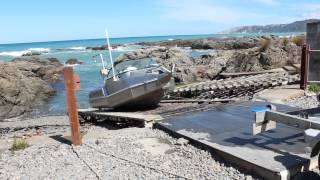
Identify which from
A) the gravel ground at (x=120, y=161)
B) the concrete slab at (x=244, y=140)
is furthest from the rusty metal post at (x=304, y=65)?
the gravel ground at (x=120, y=161)

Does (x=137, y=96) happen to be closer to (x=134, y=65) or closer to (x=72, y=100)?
(x=134, y=65)

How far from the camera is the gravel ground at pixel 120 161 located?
24.1ft

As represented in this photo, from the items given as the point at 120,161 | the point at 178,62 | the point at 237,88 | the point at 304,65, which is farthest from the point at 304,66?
the point at 178,62

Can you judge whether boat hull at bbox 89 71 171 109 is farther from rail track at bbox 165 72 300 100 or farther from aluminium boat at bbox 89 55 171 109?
rail track at bbox 165 72 300 100

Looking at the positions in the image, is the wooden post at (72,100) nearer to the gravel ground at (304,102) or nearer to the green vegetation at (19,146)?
the green vegetation at (19,146)

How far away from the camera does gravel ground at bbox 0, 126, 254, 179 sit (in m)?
7.34

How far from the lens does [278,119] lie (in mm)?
6949

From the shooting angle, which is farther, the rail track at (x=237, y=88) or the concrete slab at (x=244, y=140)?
the rail track at (x=237, y=88)

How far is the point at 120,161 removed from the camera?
321 inches

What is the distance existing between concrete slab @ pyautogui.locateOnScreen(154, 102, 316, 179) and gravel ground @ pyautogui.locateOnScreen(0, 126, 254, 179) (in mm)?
239

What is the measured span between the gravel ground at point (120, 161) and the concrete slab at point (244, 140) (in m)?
0.24

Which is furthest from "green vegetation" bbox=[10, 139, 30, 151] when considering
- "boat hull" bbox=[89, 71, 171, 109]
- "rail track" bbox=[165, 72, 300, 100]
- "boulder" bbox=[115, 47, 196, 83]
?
"rail track" bbox=[165, 72, 300, 100]

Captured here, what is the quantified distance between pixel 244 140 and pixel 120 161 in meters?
2.52

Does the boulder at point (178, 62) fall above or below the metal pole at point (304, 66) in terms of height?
below
